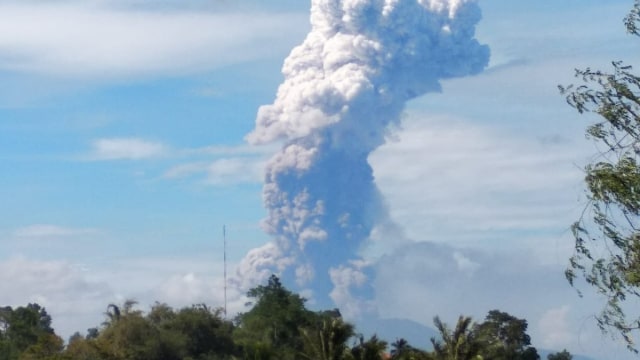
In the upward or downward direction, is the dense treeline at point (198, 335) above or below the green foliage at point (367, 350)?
above

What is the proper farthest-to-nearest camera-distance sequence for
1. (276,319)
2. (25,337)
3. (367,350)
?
(25,337), (276,319), (367,350)

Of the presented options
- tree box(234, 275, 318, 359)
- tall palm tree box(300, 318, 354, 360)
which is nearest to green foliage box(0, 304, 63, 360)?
tree box(234, 275, 318, 359)

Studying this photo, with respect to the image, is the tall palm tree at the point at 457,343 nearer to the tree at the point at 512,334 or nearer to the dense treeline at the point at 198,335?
the dense treeline at the point at 198,335

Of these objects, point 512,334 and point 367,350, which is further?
point 512,334

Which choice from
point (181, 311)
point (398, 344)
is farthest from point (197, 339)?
point (398, 344)

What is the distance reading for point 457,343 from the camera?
4534 cm

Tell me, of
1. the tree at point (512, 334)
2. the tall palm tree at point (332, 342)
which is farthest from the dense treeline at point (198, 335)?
the tall palm tree at point (332, 342)

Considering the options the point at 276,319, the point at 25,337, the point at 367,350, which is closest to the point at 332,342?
the point at 367,350

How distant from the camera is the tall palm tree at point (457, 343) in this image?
45.2m

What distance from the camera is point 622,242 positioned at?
20.7 meters

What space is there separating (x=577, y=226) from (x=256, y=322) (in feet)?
238

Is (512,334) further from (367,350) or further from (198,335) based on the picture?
(367,350)

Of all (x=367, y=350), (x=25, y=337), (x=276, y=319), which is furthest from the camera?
(x=25, y=337)

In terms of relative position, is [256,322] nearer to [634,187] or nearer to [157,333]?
[157,333]
